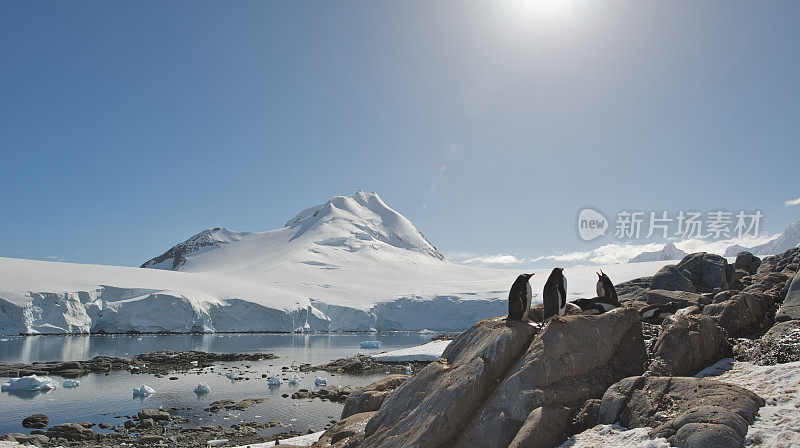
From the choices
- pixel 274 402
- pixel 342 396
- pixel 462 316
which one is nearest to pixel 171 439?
pixel 274 402

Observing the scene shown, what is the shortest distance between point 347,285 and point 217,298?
109 ft

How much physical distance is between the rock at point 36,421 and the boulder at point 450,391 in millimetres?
16845

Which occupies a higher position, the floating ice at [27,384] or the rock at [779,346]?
A: the rock at [779,346]

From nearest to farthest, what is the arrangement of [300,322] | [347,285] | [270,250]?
[300,322]
[347,285]
[270,250]

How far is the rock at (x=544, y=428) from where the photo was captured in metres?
6.55

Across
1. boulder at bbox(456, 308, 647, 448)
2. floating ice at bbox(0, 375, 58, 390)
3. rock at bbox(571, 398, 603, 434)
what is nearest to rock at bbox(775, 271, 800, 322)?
boulder at bbox(456, 308, 647, 448)

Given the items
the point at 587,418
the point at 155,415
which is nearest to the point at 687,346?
the point at 587,418

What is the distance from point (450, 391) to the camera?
7.71 m

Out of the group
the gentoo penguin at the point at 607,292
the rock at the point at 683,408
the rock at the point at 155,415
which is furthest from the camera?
the rock at the point at 155,415

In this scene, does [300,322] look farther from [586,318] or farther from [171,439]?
[586,318]

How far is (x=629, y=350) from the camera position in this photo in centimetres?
841

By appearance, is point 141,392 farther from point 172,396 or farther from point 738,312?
point 738,312

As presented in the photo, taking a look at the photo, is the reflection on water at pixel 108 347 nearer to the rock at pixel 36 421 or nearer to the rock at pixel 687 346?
the rock at pixel 36 421

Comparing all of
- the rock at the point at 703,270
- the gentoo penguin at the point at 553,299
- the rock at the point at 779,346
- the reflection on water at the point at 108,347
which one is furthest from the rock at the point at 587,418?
the reflection on water at the point at 108,347
